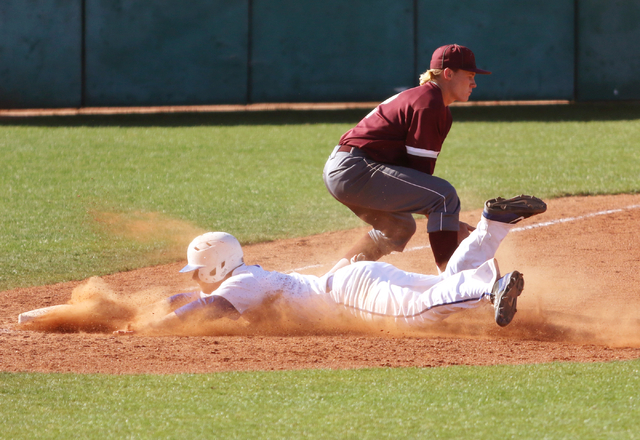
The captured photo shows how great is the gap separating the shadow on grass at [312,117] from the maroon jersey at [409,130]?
11.7 m

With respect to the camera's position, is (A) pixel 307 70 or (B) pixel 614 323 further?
(A) pixel 307 70

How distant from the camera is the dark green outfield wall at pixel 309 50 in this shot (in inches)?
728

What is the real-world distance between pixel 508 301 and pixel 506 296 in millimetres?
29

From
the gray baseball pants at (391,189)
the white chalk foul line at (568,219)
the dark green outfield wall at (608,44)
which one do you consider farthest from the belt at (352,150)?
the dark green outfield wall at (608,44)

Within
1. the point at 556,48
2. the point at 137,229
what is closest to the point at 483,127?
the point at 556,48

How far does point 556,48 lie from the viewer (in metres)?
19.1

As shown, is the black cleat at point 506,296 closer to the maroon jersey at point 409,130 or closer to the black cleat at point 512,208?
the black cleat at point 512,208

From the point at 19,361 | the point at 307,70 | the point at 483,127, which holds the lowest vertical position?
the point at 19,361

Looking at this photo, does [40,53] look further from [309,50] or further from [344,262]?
[344,262]

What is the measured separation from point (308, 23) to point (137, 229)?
10626 millimetres

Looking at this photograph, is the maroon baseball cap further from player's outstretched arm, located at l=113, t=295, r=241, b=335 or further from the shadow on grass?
the shadow on grass

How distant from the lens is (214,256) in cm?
521

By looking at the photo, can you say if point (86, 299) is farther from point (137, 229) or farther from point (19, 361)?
point (137, 229)

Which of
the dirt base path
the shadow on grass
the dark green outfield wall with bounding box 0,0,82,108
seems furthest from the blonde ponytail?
the dark green outfield wall with bounding box 0,0,82,108
